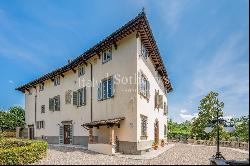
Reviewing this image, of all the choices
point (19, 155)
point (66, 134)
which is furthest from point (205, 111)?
point (19, 155)

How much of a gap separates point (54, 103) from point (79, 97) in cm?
518

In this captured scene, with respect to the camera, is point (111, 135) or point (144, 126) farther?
point (144, 126)

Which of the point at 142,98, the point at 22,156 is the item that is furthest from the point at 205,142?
the point at 22,156

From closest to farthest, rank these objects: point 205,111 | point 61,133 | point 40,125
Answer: point 61,133 < point 40,125 < point 205,111

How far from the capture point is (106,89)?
18531 millimetres

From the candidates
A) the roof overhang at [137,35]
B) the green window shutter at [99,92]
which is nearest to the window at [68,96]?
the roof overhang at [137,35]

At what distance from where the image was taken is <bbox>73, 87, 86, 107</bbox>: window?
69.9 feet

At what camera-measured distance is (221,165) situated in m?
7.54

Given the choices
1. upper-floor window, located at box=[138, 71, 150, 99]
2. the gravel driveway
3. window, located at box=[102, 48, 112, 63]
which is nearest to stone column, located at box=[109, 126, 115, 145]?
the gravel driveway

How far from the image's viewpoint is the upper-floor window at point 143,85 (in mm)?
16688

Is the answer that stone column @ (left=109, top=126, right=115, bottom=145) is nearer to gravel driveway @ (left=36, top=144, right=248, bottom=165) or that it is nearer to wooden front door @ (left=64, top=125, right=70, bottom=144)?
gravel driveway @ (left=36, top=144, right=248, bottom=165)

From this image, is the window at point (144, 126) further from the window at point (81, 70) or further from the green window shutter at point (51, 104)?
the green window shutter at point (51, 104)

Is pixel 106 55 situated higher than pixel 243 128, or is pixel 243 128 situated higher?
pixel 106 55

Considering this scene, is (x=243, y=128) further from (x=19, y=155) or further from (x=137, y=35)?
(x=19, y=155)
